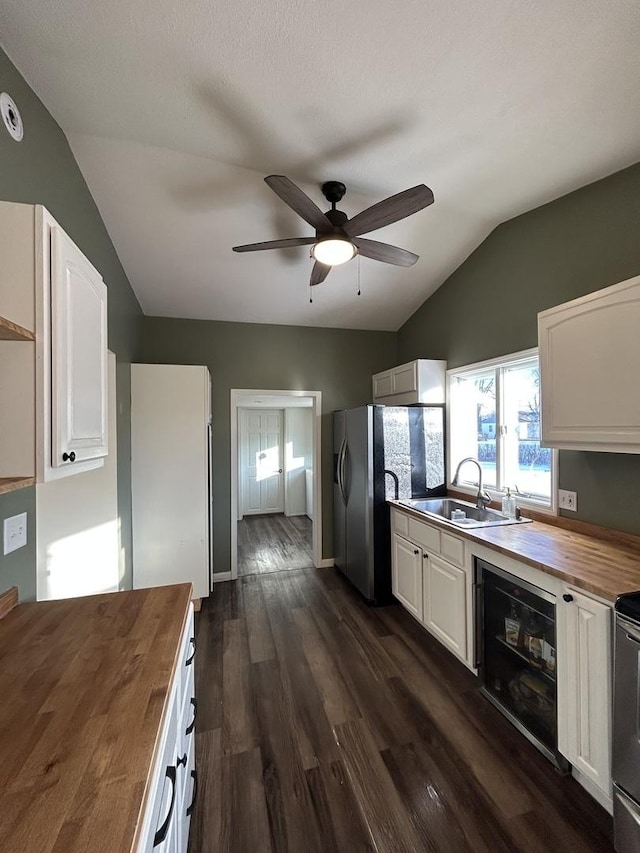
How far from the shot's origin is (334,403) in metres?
4.16

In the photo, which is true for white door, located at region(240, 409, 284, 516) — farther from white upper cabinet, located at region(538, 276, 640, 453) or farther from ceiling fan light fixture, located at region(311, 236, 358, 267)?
white upper cabinet, located at region(538, 276, 640, 453)

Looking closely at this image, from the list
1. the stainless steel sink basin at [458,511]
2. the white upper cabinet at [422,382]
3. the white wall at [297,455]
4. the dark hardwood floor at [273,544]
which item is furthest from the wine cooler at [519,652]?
the white wall at [297,455]

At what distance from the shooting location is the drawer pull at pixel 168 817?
76 centimetres

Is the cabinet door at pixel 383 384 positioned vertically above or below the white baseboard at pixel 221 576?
above

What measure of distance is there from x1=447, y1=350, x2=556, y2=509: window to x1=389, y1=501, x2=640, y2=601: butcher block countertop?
1.07 ft

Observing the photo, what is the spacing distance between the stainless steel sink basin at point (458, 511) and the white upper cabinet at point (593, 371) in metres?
0.77

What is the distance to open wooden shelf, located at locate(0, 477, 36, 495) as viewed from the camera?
87 centimetres

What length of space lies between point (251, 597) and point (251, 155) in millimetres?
3372

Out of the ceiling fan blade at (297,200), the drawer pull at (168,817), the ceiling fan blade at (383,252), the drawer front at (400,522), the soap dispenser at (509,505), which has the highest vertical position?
the ceiling fan blade at (383,252)

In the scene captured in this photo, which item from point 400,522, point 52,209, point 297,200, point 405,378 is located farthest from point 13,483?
point 405,378

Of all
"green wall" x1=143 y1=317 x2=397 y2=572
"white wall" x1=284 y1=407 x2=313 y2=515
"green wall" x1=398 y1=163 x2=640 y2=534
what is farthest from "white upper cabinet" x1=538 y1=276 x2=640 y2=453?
"white wall" x1=284 y1=407 x2=313 y2=515

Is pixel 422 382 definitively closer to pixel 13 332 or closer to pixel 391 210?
pixel 391 210

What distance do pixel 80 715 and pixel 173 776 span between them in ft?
1.03

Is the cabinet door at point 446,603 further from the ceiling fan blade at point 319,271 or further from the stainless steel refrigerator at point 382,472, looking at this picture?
the ceiling fan blade at point 319,271
